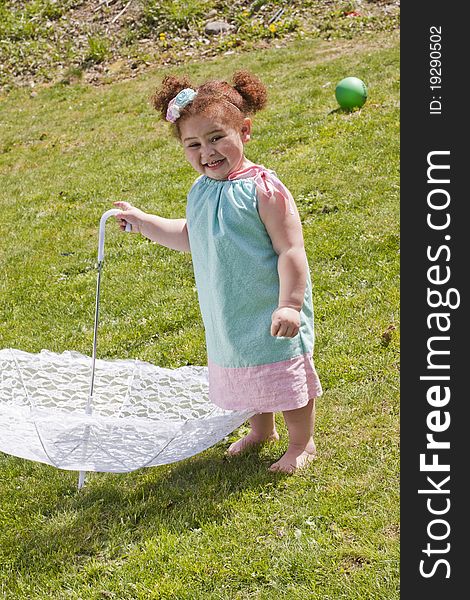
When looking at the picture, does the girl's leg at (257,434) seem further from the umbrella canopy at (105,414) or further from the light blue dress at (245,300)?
the light blue dress at (245,300)

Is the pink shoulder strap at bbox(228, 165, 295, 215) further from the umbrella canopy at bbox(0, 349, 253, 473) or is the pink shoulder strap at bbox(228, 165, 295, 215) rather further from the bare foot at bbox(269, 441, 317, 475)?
the bare foot at bbox(269, 441, 317, 475)

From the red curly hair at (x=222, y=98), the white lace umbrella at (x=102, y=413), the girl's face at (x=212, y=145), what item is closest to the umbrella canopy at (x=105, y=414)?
the white lace umbrella at (x=102, y=413)

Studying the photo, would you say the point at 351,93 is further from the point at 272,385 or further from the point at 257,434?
the point at 272,385

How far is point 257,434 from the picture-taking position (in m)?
3.49

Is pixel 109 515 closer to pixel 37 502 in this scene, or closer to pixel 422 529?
pixel 37 502

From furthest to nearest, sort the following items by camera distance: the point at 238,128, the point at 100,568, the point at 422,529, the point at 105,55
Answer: the point at 105,55, the point at 238,128, the point at 100,568, the point at 422,529

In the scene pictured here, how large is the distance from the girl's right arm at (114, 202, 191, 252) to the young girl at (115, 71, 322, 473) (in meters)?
0.13

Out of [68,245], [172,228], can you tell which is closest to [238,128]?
[172,228]

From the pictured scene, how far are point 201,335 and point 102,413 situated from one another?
1006 millimetres

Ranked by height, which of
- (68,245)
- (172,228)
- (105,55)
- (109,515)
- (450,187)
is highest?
(105,55)

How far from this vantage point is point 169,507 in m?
3.19

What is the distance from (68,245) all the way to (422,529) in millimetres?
4219

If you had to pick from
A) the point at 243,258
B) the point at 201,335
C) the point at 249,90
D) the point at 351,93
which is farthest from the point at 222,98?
the point at 351,93

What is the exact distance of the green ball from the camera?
7.75 meters
